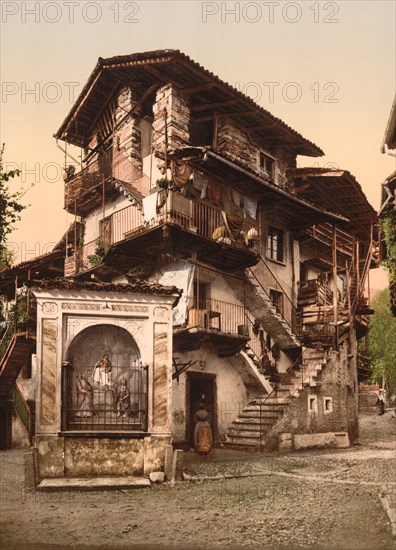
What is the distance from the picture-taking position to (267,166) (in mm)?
27266

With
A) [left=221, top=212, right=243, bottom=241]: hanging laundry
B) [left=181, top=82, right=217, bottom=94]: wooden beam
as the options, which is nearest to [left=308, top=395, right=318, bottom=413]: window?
[left=221, top=212, right=243, bottom=241]: hanging laundry

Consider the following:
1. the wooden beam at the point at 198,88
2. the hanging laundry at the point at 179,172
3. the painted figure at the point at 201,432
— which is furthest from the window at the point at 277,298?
the painted figure at the point at 201,432

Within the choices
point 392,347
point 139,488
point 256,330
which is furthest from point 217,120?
point 392,347

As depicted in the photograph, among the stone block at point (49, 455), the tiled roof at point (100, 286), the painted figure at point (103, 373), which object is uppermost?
the tiled roof at point (100, 286)

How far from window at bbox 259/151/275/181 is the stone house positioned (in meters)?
0.09

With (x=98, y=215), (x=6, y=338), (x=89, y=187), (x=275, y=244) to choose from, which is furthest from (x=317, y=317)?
(x=6, y=338)

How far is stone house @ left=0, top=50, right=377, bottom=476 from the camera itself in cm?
2095

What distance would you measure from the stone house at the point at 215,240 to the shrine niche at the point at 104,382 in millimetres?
260

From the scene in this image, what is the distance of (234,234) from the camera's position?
22.4m

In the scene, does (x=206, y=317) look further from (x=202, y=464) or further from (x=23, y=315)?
(x=23, y=315)

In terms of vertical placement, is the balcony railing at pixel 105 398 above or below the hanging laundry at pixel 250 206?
below

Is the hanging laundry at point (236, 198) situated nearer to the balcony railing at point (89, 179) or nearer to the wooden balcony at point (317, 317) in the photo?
the balcony railing at point (89, 179)

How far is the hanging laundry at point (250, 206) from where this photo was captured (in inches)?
967

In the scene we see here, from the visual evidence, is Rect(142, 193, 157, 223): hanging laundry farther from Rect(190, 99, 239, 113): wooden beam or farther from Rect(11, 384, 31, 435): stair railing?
Rect(11, 384, 31, 435): stair railing
